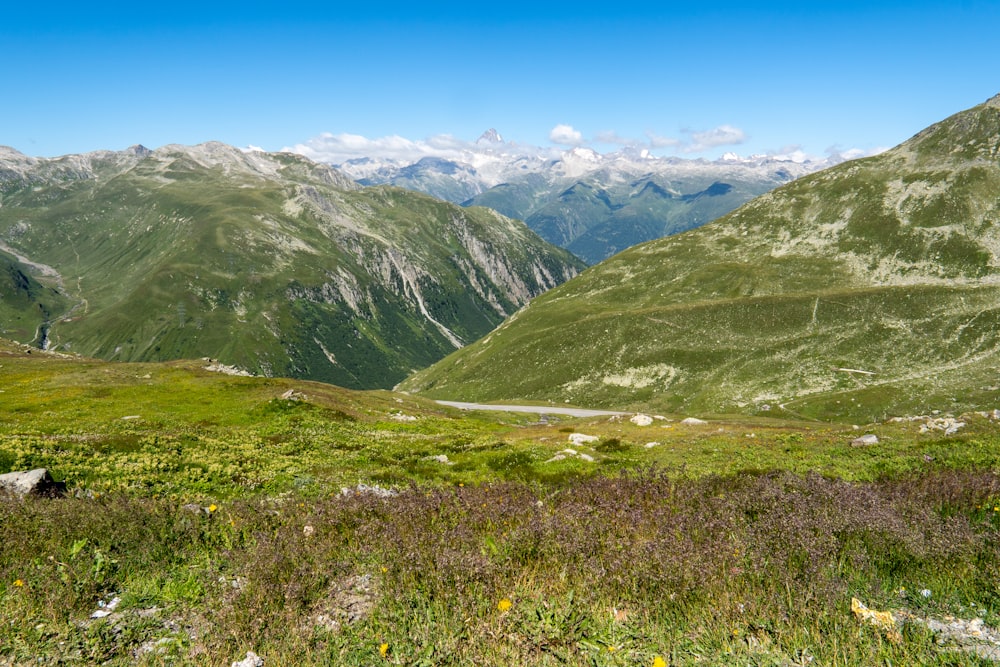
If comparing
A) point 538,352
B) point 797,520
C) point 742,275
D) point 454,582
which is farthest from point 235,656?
point 742,275

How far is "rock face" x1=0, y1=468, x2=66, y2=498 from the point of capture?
13102 millimetres

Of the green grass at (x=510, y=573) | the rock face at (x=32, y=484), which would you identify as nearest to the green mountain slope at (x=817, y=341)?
the green grass at (x=510, y=573)

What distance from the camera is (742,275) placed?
199 metres

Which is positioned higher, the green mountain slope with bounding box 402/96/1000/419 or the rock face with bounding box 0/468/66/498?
the rock face with bounding box 0/468/66/498

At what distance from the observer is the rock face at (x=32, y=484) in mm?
13102

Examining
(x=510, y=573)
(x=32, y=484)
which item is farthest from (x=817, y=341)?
(x=32, y=484)

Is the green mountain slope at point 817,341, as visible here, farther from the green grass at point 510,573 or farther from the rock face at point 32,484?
the rock face at point 32,484

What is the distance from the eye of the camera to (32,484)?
13609mm

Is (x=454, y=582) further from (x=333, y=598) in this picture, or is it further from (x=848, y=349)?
(x=848, y=349)

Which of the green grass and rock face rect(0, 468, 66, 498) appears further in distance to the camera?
rock face rect(0, 468, 66, 498)

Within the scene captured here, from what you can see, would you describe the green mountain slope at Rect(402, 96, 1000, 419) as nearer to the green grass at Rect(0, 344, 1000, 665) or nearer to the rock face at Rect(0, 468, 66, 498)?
the green grass at Rect(0, 344, 1000, 665)

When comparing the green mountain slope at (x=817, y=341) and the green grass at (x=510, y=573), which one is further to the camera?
the green mountain slope at (x=817, y=341)

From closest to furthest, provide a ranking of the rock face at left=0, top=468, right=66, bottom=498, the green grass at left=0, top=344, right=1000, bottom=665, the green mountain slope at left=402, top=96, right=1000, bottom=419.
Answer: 1. the green grass at left=0, top=344, right=1000, bottom=665
2. the rock face at left=0, top=468, right=66, bottom=498
3. the green mountain slope at left=402, top=96, right=1000, bottom=419

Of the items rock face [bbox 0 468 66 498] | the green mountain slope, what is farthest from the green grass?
the green mountain slope
